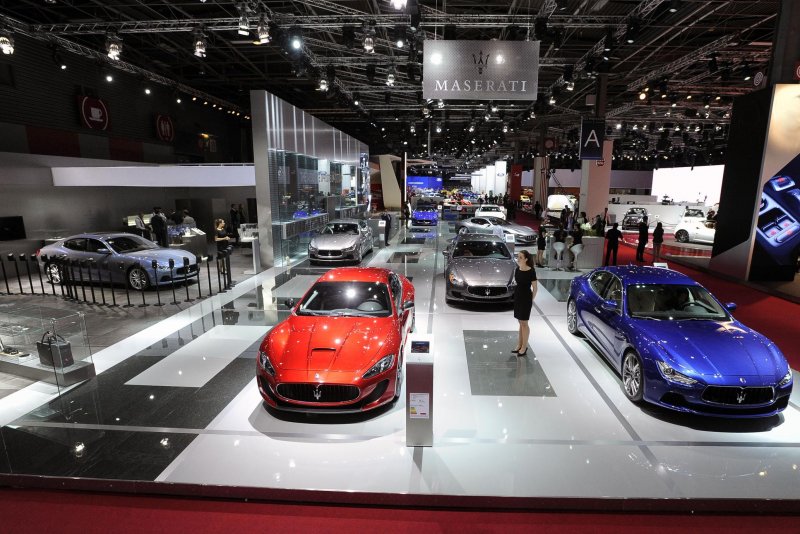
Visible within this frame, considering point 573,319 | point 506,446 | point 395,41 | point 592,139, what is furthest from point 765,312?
point 395,41

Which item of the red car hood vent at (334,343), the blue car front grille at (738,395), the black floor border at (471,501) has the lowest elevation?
the black floor border at (471,501)

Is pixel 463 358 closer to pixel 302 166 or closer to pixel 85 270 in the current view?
pixel 85 270

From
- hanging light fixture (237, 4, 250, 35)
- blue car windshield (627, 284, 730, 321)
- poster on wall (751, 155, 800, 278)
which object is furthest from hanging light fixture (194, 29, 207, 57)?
poster on wall (751, 155, 800, 278)

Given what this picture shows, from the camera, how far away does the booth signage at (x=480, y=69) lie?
850cm

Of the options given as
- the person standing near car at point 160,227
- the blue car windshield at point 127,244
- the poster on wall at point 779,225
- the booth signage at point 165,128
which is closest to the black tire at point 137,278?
the blue car windshield at point 127,244

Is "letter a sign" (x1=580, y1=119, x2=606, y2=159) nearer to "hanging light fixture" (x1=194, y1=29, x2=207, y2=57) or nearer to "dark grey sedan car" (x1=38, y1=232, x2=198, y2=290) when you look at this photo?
"hanging light fixture" (x1=194, y1=29, x2=207, y2=57)

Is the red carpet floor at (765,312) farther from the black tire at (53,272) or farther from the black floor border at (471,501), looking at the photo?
the black tire at (53,272)

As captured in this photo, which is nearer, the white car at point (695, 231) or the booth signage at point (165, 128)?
the white car at point (695, 231)

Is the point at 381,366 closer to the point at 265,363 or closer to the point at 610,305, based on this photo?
the point at 265,363

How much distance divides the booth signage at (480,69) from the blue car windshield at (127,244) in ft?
25.0

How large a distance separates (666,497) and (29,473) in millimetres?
5122

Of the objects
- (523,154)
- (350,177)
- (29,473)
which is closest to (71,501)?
(29,473)

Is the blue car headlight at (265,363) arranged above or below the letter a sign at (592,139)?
below

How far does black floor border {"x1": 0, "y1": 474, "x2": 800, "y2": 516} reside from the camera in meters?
3.28
